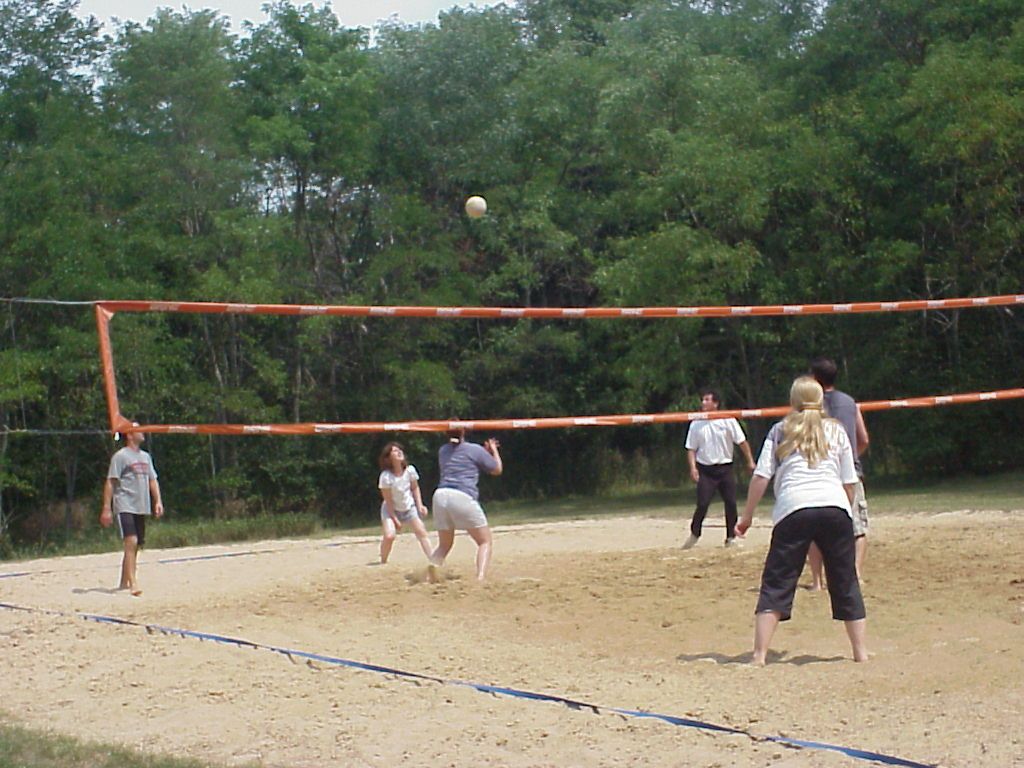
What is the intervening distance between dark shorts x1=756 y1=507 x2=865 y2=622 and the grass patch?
329 cm

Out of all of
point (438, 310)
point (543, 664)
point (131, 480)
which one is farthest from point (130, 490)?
point (543, 664)

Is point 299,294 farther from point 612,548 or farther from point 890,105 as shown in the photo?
point 612,548

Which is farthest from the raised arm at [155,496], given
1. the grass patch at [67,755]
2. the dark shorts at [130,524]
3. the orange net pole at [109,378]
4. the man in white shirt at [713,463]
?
the grass patch at [67,755]

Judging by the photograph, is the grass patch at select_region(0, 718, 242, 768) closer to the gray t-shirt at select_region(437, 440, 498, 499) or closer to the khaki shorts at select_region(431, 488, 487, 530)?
the khaki shorts at select_region(431, 488, 487, 530)

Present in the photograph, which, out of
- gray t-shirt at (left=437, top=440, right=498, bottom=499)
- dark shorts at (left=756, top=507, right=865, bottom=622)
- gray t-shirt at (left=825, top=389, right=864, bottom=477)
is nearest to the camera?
dark shorts at (left=756, top=507, right=865, bottom=622)

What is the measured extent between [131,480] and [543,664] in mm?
5627

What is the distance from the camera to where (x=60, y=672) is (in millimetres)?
8766

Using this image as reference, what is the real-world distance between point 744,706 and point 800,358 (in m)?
19.4

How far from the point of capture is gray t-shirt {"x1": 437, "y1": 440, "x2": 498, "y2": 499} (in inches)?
474

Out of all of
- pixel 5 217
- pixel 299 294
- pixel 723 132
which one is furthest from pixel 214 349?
pixel 723 132

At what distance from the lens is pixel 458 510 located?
11844mm

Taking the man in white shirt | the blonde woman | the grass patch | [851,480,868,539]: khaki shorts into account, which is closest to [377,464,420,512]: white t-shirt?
the man in white shirt

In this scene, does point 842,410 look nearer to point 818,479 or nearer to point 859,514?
point 859,514

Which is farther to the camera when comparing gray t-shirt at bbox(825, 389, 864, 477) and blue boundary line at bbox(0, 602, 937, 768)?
gray t-shirt at bbox(825, 389, 864, 477)
